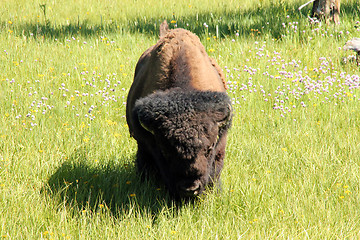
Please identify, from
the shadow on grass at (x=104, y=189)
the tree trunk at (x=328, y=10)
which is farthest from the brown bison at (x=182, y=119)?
the tree trunk at (x=328, y=10)

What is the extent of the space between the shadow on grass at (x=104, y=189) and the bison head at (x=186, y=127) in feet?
1.69

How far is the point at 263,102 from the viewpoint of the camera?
5848mm

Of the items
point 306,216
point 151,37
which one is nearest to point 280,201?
point 306,216

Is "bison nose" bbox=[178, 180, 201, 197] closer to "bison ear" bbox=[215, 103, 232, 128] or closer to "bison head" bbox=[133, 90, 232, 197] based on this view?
"bison head" bbox=[133, 90, 232, 197]

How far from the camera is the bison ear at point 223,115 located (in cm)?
331

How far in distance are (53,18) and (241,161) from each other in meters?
7.59

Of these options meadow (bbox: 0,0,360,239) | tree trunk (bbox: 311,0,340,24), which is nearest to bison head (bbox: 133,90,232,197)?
meadow (bbox: 0,0,360,239)

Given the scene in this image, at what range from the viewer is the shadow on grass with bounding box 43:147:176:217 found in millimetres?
3862

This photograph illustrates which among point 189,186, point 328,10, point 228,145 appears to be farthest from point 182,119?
point 328,10

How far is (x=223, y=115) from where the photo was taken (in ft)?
11.0

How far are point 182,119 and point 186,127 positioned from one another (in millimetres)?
71

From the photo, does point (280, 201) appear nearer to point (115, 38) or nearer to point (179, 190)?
point (179, 190)

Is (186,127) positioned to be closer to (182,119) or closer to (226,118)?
(182,119)

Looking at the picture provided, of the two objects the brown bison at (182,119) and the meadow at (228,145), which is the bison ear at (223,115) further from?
the meadow at (228,145)
